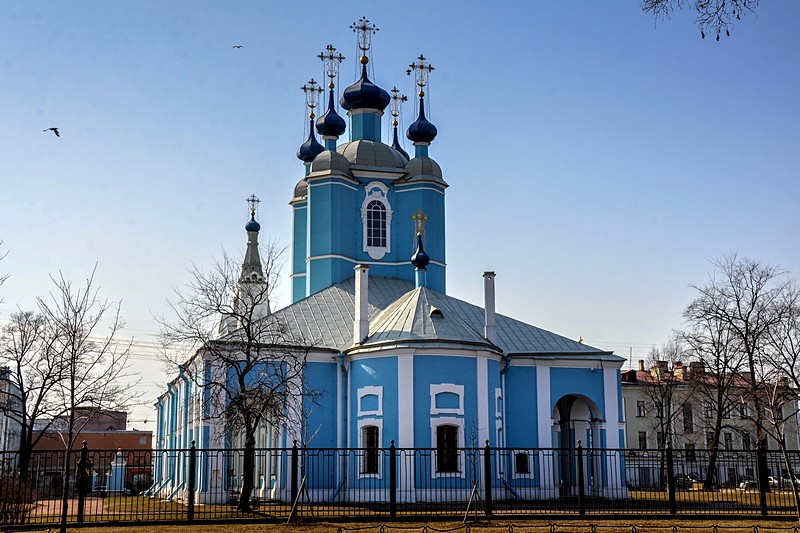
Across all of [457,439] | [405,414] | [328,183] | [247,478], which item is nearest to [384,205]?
[328,183]

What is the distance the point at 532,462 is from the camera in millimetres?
27172

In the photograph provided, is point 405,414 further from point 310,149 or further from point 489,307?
point 310,149

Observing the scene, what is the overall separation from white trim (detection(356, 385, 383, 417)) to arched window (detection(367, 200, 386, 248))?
8.22 meters

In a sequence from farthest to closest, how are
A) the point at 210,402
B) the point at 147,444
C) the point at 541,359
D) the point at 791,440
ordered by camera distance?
the point at 147,444 → the point at 791,440 → the point at 541,359 → the point at 210,402

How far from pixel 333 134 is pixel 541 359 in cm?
1226

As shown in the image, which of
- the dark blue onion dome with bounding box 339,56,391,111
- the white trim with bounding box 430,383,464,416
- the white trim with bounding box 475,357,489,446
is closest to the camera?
the white trim with bounding box 430,383,464,416

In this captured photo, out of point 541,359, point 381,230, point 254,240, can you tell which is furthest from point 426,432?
point 254,240

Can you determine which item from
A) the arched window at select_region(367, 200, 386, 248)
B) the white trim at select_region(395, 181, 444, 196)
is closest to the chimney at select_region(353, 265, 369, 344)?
the arched window at select_region(367, 200, 386, 248)

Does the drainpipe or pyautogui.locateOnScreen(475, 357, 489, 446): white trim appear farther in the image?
the drainpipe

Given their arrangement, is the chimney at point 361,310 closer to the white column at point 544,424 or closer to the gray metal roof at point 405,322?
the gray metal roof at point 405,322

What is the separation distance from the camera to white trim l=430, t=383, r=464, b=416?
81.2 feet

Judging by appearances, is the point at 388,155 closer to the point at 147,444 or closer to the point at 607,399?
the point at 607,399

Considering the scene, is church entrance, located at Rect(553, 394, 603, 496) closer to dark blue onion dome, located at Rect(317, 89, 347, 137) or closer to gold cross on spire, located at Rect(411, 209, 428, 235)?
gold cross on spire, located at Rect(411, 209, 428, 235)

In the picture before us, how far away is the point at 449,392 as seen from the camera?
24922 millimetres
